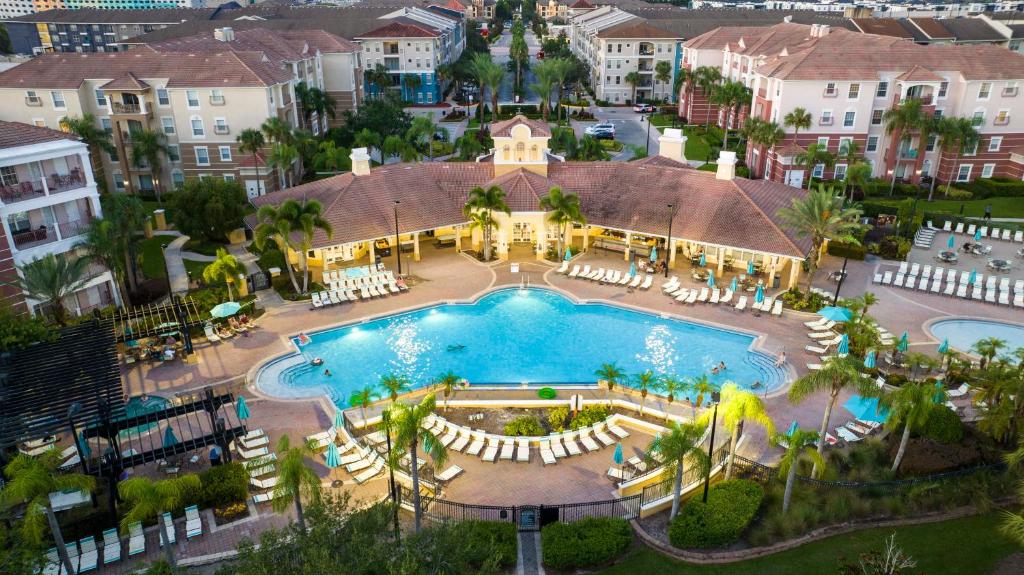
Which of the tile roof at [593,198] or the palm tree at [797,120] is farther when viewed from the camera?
the palm tree at [797,120]

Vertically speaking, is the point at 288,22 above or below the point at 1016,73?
above

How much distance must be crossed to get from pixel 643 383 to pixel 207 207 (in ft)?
105

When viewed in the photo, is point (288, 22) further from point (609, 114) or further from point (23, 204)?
point (23, 204)

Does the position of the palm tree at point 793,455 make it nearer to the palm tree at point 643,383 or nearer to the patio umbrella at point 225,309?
the palm tree at point 643,383

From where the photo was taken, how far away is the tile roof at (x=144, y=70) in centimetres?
5341

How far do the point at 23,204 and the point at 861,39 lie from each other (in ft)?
220

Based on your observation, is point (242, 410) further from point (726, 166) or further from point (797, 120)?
point (797, 120)

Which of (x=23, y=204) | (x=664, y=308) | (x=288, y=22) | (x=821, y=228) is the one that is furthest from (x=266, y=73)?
(x=288, y=22)

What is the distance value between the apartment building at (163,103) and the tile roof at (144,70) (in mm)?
80

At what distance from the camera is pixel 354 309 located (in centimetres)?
3797

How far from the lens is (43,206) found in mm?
33406

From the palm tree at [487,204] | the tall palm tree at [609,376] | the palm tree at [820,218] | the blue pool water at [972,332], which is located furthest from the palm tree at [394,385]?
the blue pool water at [972,332]

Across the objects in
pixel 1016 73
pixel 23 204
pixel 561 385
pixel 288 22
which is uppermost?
pixel 288 22

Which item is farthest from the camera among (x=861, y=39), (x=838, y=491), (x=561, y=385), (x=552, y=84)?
(x=552, y=84)
